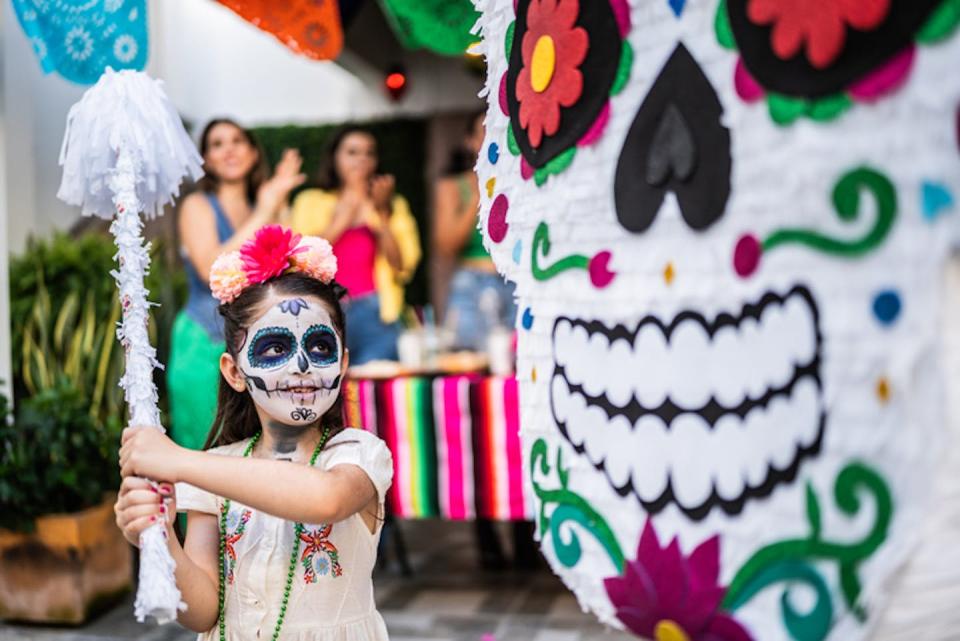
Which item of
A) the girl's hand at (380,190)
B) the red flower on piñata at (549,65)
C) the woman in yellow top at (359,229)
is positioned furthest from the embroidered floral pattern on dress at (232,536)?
the girl's hand at (380,190)

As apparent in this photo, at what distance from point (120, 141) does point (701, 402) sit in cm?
86

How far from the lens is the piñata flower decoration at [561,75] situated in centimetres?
122

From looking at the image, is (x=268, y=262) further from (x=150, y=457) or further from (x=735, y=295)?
(x=735, y=295)

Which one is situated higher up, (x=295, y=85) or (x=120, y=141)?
(x=295, y=85)

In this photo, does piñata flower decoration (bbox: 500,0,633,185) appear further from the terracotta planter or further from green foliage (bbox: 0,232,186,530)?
the terracotta planter

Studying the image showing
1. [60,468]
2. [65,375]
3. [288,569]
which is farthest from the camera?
[65,375]

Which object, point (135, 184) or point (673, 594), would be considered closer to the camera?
point (673, 594)

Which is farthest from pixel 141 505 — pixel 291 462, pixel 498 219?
pixel 498 219

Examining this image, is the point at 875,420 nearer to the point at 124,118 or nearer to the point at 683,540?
the point at 683,540

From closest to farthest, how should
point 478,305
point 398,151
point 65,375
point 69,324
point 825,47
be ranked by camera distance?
point 825,47, point 65,375, point 69,324, point 478,305, point 398,151

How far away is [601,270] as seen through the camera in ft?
4.05

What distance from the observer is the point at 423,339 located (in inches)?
157

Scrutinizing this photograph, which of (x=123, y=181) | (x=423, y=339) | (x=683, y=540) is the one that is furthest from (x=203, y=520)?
(x=423, y=339)

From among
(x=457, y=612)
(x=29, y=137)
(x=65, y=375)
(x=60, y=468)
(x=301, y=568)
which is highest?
(x=29, y=137)
